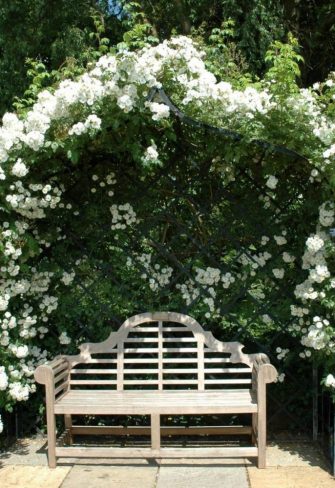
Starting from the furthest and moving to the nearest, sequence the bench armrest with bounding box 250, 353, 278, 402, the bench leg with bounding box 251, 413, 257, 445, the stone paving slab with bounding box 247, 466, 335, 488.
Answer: the bench leg with bounding box 251, 413, 257, 445 < the bench armrest with bounding box 250, 353, 278, 402 < the stone paving slab with bounding box 247, 466, 335, 488

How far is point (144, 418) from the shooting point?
452 centimetres

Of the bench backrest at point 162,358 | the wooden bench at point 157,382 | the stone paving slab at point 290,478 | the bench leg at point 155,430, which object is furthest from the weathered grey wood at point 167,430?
the bench leg at point 155,430

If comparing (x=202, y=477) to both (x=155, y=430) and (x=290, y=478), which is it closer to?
(x=155, y=430)

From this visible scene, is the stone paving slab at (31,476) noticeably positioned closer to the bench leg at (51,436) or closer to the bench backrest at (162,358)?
the bench leg at (51,436)

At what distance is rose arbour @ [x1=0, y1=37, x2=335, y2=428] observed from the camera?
3.62 m

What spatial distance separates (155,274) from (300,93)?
1643 millimetres

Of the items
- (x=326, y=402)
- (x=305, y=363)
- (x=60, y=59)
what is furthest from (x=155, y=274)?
(x=60, y=59)

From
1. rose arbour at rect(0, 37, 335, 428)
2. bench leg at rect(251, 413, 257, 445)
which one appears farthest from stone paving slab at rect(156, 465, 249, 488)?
rose arbour at rect(0, 37, 335, 428)

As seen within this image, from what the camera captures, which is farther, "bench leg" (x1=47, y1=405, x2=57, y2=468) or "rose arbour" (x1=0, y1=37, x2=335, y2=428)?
"bench leg" (x1=47, y1=405, x2=57, y2=468)

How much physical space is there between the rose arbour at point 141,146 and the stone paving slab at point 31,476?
1.36 feet

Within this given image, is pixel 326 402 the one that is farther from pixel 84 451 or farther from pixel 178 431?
pixel 84 451

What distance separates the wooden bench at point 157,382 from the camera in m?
3.76

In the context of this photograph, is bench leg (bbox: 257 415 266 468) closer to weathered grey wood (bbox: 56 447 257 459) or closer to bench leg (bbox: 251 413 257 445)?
weathered grey wood (bbox: 56 447 257 459)

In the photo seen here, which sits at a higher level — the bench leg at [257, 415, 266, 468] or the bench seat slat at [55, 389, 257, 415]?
the bench seat slat at [55, 389, 257, 415]
